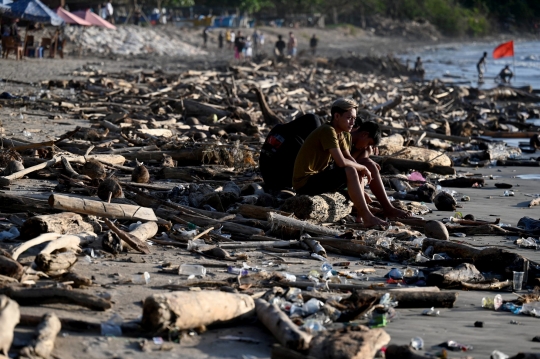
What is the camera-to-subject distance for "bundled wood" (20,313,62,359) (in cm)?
348

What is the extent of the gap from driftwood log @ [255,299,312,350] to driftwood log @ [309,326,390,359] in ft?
0.18

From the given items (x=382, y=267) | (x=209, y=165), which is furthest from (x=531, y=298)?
(x=209, y=165)

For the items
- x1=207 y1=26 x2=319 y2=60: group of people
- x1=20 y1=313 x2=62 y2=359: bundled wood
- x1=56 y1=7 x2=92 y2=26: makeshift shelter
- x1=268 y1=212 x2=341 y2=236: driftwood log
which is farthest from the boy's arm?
x1=207 y1=26 x2=319 y2=60: group of people

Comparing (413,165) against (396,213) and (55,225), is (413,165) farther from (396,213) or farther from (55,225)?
(55,225)

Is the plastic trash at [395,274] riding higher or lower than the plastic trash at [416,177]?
lower

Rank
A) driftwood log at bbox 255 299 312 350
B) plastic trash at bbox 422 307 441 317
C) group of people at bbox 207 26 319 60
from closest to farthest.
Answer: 1. driftwood log at bbox 255 299 312 350
2. plastic trash at bbox 422 307 441 317
3. group of people at bbox 207 26 319 60

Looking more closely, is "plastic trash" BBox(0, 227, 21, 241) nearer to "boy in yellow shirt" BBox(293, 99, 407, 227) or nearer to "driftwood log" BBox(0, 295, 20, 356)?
"driftwood log" BBox(0, 295, 20, 356)

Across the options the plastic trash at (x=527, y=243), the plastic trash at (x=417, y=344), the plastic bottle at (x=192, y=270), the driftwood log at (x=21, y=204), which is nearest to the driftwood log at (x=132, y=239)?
→ the plastic bottle at (x=192, y=270)

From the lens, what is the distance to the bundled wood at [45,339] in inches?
137

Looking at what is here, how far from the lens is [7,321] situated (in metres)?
3.51

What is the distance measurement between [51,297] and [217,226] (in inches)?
98.4

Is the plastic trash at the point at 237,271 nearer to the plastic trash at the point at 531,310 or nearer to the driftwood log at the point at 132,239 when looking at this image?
the driftwood log at the point at 132,239

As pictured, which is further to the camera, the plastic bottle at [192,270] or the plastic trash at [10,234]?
the plastic trash at [10,234]

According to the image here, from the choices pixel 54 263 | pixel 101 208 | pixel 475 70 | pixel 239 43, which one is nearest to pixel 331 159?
pixel 101 208
